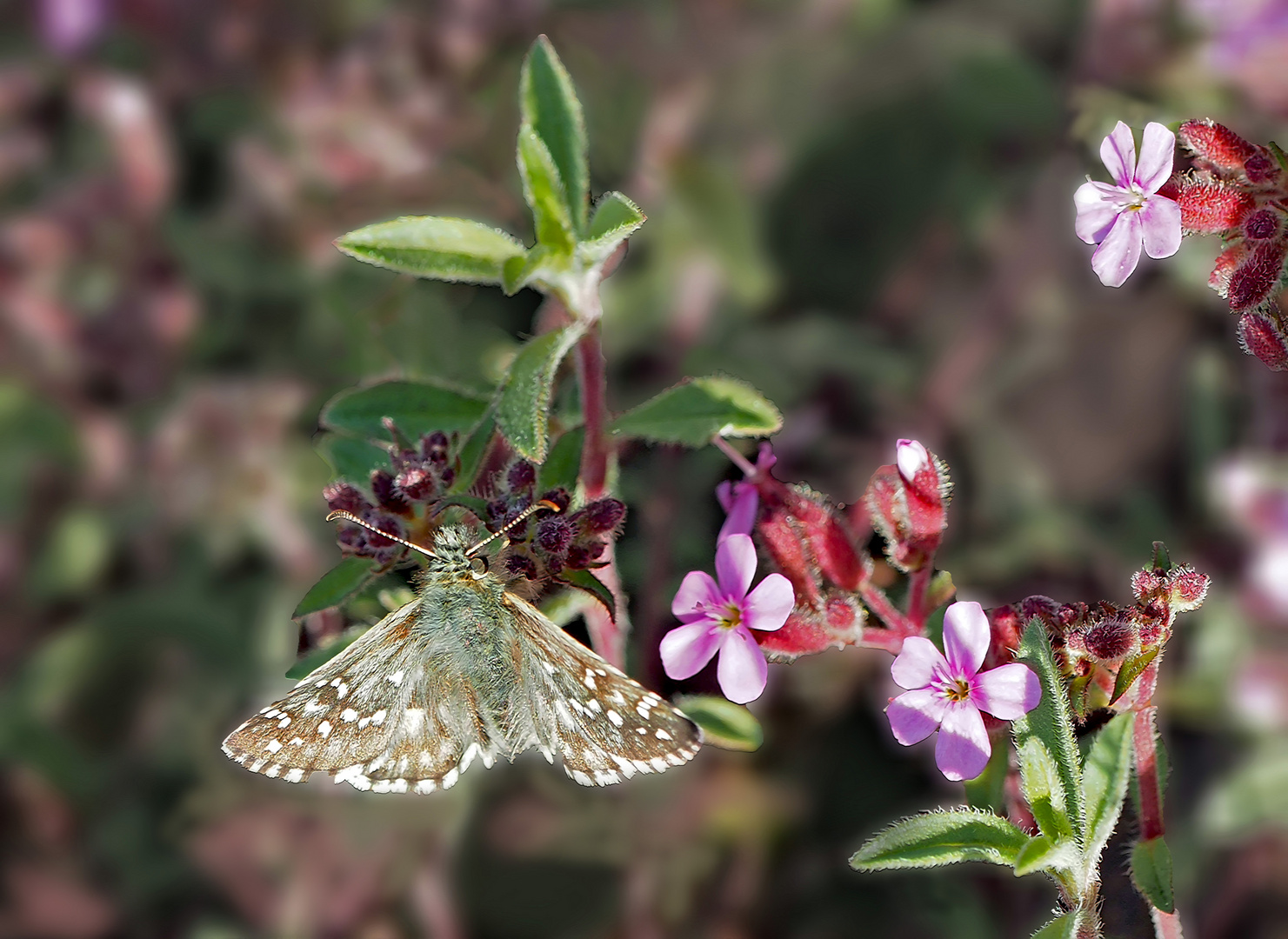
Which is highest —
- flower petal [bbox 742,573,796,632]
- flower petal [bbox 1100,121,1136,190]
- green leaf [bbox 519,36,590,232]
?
green leaf [bbox 519,36,590,232]

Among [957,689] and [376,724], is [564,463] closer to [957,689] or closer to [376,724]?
[376,724]

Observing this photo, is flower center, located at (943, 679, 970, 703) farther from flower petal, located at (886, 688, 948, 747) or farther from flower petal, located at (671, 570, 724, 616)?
flower petal, located at (671, 570, 724, 616)

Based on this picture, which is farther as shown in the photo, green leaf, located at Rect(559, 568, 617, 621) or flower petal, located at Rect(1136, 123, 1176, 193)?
green leaf, located at Rect(559, 568, 617, 621)

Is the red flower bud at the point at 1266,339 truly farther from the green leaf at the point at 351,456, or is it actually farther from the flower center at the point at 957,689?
the green leaf at the point at 351,456

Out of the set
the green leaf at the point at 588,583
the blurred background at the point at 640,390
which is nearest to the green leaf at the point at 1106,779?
the green leaf at the point at 588,583

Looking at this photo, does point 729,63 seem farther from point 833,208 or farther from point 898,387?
point 898,387

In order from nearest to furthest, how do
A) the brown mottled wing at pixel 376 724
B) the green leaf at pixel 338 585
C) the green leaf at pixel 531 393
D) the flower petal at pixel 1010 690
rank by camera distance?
the flower petal at pixel 1010 690 → the green leaf at pixel 531 393 → the brown mottled wing at pixel 376 724 → the green leaf at pixel 338 585

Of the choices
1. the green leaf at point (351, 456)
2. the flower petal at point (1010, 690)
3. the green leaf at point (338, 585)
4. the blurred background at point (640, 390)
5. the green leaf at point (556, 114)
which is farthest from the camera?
the blurred background at point (640, 390)

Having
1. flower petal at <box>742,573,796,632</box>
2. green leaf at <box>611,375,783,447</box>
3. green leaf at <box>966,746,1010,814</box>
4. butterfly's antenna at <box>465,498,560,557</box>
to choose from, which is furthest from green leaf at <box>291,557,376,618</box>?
green leaf at <box>966,746,1010,814</box>
